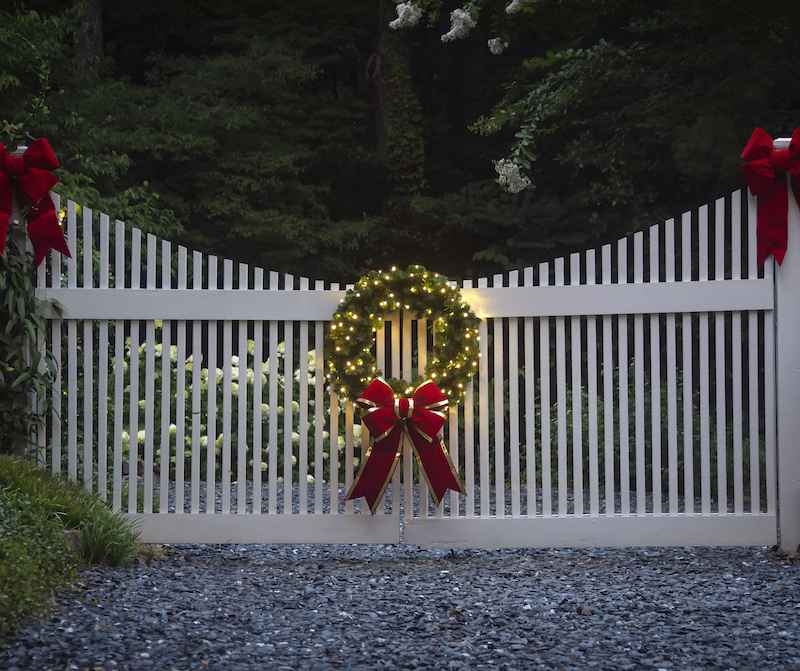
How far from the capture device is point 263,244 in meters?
12.3

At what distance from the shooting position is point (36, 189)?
5188mm

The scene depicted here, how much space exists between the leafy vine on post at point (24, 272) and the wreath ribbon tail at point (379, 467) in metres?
1.59

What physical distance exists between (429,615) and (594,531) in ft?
5.42

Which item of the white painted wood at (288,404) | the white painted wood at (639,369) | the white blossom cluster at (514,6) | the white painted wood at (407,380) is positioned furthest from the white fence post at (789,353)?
the white blossom cluster at (514,6)

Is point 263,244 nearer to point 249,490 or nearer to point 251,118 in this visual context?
point 251,118

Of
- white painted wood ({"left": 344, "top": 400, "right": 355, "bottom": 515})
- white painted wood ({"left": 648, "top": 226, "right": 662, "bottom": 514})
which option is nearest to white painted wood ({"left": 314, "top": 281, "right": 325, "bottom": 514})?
white painted wood ({"left": 344, "top": 400, "right": 355, "bottom": 515})

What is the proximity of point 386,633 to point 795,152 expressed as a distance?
3.08 metres

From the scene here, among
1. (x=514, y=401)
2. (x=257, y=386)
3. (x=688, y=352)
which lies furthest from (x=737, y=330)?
(x=257, y=386)

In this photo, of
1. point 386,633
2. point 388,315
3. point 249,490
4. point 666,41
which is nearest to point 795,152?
point 388,315

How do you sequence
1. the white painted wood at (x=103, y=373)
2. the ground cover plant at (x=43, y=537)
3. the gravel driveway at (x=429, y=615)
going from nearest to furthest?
the gravel driveway at (x=429, y=615) < the ground cover plant at (x=43, y=537) < the white painted wood at (x=103, y=373)

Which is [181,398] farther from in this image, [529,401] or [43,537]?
[529,401]

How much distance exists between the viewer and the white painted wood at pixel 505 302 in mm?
5176

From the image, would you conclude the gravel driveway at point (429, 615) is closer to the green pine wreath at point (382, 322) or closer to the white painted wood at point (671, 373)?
the white painted wood at point (671, 373)

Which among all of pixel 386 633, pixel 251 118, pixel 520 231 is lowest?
pixel 386 633
